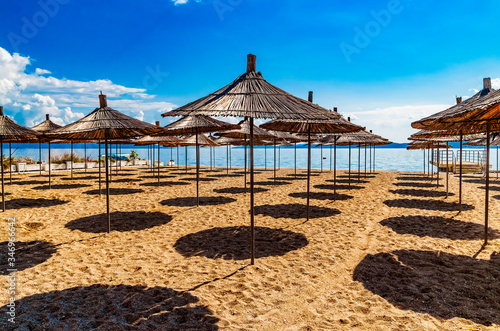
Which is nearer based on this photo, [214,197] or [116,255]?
[116,255]

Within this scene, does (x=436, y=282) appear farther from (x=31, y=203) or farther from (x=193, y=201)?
(x=31, y=203)

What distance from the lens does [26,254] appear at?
500 cm

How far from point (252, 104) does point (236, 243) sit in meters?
2.84

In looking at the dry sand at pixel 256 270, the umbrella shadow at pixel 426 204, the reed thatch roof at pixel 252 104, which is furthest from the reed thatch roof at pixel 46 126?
the umbrella shadow at pixel 426 204

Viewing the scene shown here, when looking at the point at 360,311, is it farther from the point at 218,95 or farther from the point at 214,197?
the point at 214,197

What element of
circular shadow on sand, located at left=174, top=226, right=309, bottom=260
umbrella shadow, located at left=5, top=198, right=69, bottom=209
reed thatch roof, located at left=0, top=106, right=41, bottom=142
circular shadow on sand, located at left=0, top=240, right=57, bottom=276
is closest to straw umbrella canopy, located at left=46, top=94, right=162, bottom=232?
circular shadow on sand, located at left=0, top=240, right=57, bottom=276

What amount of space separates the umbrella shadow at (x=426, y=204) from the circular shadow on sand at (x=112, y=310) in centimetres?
796

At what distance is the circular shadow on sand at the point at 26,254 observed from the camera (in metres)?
4.47

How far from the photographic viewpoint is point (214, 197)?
10.8 m

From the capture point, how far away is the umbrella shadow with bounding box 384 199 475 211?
8.95m

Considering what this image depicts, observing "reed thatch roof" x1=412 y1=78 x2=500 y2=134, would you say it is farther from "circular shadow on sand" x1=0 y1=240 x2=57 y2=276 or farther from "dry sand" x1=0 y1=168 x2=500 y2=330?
"circular shadow on sand" x1=0 y1=240 x2=57 y2=276

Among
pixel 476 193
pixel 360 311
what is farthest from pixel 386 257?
pixel 476 193

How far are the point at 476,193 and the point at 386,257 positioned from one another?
31.6 ft

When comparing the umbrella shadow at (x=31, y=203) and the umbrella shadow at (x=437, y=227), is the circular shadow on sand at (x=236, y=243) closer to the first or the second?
the umbrella shadow at (x=437, y=227)
